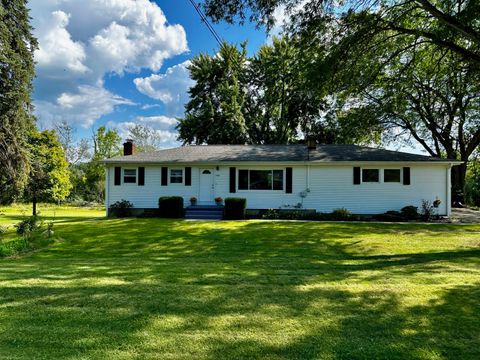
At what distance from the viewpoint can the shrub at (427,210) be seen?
1576cm

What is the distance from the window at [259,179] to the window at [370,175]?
4306 millimetres

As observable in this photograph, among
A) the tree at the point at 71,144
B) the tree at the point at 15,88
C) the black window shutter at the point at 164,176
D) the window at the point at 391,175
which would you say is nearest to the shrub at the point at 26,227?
the black window shutter at the point at 164,176

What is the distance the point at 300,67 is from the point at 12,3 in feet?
59.0

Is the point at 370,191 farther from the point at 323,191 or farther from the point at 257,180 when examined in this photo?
the point at 257,180

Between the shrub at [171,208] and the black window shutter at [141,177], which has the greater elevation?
the black window shutter at [141,177]

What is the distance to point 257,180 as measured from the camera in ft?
56.6

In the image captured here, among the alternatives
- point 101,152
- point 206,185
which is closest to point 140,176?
point 206,185

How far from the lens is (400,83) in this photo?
50.9 ft

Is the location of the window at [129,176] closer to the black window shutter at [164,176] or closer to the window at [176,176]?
the black window shutter at [164,176]

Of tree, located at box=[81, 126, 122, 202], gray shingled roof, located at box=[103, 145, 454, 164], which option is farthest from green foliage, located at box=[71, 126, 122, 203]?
gray shingled roof, located at box=[103, 145, 454, 164]

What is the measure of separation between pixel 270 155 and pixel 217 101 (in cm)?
1585

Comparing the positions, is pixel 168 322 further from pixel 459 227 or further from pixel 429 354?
pixel 459 227

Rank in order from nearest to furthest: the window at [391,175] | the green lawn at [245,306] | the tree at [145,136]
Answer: the green lawn at [245,306]
the window at [391,175]
the tree at [145,136]

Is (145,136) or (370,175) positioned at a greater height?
(145,136)
